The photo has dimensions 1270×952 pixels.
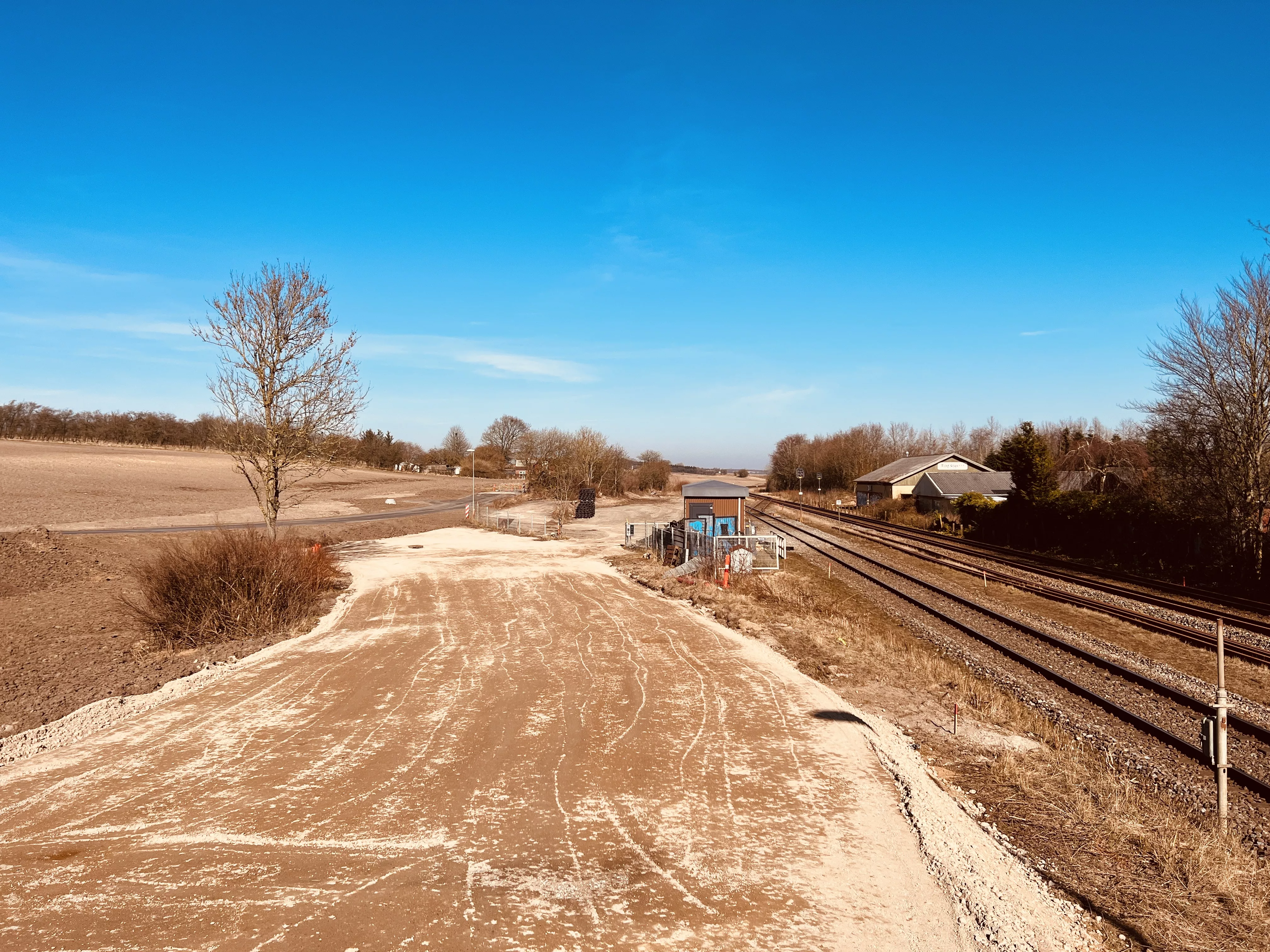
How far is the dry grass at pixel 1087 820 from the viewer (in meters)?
5.01

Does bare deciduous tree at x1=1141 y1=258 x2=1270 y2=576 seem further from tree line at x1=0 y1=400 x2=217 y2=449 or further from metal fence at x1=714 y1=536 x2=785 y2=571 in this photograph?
tree line at x1=0 y1=400 x2=217 y2=449

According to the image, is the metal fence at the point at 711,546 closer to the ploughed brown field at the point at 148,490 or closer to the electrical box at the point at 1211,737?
the ploughed brown field at the point at 148,490

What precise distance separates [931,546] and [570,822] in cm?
3188

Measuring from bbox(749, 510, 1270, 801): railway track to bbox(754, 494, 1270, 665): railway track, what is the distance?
2207mm

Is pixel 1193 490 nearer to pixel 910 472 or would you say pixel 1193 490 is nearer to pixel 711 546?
pixel 711 546

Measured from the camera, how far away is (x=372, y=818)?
6109mm

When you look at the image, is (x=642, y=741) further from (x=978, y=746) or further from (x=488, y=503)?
(x=488, y=503)

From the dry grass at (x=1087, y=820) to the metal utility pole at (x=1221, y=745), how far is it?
0.23 meters

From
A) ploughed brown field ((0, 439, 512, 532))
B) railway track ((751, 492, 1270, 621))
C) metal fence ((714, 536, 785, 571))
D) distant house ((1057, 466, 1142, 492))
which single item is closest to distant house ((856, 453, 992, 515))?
distant house ((1057, 466, 1142, 492))

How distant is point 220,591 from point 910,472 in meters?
54.4

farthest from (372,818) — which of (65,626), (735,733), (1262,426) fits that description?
(1262,426)

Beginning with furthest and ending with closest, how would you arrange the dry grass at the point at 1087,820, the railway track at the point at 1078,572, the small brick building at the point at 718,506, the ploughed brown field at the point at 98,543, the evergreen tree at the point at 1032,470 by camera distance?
the evergreen tree at the point at 1032,470, the small brick building at the point at 718,506, the railway track at the point at 1078,572, the ploughed brown field at the point at 98,543, the dry grass at the point at 1087,820

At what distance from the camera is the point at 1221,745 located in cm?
616

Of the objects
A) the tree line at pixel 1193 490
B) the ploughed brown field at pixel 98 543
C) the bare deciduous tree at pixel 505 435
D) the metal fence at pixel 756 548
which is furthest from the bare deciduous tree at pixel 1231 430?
the bare deciduous tree at pixel 505 435
